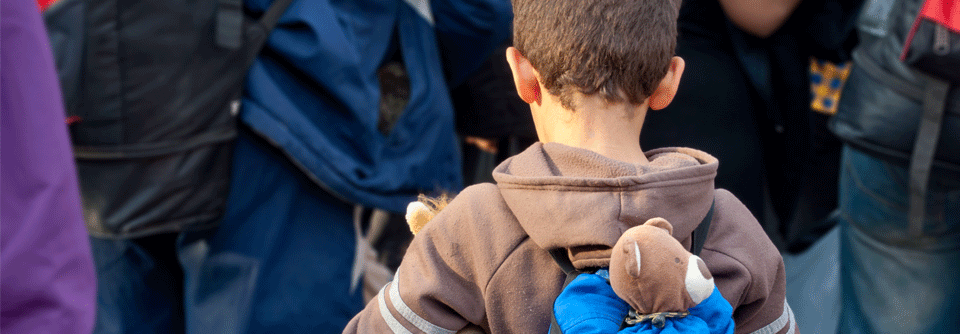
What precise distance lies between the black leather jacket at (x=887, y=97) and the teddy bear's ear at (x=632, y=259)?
1.41 m

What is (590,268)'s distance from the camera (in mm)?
1017

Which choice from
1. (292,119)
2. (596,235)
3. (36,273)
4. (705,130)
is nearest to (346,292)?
(292,119)

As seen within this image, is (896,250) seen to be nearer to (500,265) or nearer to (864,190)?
(864,190)

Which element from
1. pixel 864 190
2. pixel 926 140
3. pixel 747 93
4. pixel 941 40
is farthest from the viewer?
pixel 747 93

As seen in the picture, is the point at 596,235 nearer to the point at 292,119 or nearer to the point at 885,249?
the point at 292,119

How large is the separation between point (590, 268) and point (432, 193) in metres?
1.37

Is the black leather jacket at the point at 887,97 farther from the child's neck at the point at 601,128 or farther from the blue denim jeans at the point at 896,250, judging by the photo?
the child's neck at the point at 601,128

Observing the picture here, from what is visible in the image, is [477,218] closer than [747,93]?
Yes

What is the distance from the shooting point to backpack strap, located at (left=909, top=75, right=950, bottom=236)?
199cm

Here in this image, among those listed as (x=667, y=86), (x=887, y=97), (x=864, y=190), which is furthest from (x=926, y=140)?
(x=667, y=86)

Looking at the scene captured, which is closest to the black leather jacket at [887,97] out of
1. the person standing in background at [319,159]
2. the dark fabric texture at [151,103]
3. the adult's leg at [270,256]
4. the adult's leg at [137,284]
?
the person standing in background at [319,159]

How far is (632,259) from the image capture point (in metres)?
0.89

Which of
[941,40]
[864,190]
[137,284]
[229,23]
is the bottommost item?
[137,284]

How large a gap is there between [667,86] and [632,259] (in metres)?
0.32
